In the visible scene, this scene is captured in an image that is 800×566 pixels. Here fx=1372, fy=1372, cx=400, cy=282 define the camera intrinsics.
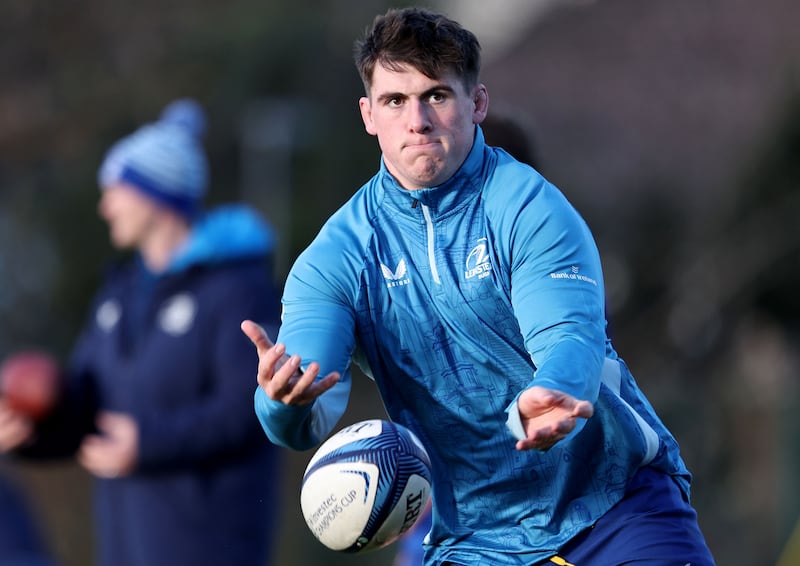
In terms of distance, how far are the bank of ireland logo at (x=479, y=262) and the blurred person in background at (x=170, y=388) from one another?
242cm

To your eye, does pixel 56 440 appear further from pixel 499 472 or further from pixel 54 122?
pixel 54 122

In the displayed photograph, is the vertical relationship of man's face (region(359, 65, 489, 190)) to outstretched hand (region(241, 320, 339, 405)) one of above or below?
above

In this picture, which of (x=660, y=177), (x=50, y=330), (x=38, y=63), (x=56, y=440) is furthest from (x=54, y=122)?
(x=56, y=440)

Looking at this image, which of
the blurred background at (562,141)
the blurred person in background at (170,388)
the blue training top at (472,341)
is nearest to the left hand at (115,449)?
the blurred person in background at (170,388)

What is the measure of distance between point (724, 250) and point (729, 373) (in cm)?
260

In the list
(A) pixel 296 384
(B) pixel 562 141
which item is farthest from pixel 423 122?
(B) pixel 562 141

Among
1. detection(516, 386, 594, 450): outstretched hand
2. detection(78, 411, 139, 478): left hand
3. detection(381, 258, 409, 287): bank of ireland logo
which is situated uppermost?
detection(381, 258, 409, 287): bank of ireland logo

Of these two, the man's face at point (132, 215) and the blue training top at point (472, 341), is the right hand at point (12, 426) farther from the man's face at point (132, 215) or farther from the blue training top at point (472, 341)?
the blue training top at point (472, 341)

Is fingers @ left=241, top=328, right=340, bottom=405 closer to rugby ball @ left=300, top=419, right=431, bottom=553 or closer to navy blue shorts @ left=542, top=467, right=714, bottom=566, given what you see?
rugby ball @ left=300, top=419, right=431, bottom=553

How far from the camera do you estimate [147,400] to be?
6.30 meters

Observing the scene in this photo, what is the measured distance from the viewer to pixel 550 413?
341cm

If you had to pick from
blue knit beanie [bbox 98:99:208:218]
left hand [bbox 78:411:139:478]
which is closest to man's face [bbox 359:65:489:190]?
left hand [bbox 78:411:139:478]

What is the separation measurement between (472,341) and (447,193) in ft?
1.42

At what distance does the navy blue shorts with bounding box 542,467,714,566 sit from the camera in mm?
3854
